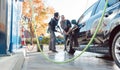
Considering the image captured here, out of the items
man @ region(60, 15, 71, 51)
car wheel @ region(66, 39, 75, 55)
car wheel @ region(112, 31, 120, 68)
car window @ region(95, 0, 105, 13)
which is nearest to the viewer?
car wheel @ region(112, 31, 120, 68)

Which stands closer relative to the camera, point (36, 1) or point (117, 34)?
point (117, 34)

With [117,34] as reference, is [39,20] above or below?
above

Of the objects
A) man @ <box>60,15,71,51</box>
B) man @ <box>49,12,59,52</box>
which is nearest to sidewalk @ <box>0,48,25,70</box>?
man @ <box>60,15,71,51</box>

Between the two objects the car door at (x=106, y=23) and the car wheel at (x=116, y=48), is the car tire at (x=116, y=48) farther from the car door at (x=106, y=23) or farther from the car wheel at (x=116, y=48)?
the car door at (x=106, y=23)

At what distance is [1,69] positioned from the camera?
329cm

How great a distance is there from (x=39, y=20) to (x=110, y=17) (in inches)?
1172

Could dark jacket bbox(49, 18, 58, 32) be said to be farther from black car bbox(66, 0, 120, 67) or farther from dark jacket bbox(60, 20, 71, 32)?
black car bbox(66, 0, 120, 67)

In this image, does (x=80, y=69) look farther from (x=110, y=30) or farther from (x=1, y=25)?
(x=1, y=25)

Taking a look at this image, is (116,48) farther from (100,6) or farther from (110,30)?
(100,6)

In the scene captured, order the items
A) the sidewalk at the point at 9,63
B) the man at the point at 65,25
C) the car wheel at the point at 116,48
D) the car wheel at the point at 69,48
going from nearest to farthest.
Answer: the sidewalk at the point at 9,63
the car wheel at the point at 116,48
the car wheel at the point at 69,48
the man at the point at 65,25

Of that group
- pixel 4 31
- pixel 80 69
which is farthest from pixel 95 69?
pixel 4 31

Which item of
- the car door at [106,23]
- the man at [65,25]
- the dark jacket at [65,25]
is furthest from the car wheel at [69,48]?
the car door at [106,23]

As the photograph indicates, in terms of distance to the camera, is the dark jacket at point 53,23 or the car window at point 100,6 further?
the dark jacket at point 53,23

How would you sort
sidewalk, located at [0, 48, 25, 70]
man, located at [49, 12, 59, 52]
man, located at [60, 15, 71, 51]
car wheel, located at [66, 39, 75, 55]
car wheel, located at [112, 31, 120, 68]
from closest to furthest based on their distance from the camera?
sidewalk, located at [0, 48, 25, 70]
car wheel, located at [112, 31, 120, 68]
car wheel, located at [66, 39, 75, 55]
man, located at [60, 15, 71, 51]
man, located at [49, 12, 59, 52]
